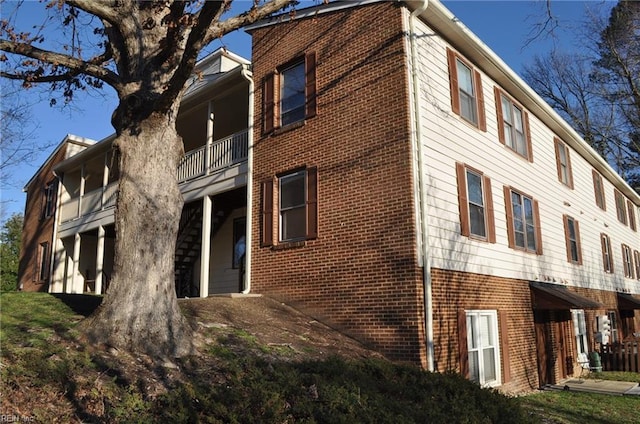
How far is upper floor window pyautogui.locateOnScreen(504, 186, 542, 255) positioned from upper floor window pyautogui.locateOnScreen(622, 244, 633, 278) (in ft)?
37.2

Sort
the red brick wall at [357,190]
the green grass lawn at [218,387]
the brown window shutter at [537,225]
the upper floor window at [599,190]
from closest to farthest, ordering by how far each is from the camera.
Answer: the green grass lawn at [218,387], the red brick wall at [357,190], the brown window shutter at [537,225], the upper floor window at [599,190]

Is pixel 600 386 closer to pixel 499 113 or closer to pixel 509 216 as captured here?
pixel 509 216

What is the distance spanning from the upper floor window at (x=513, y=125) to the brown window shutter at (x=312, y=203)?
519cm

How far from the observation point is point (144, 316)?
629cm

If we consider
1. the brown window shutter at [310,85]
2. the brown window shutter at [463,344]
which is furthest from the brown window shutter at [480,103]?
the brown window shutter at [463,344]

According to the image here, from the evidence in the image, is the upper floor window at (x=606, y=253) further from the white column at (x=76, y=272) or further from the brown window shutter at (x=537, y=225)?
the white column at (x=76, y=272)

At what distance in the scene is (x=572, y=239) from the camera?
16.8 metres

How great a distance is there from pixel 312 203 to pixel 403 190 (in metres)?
2.24

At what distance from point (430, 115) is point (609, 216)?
15554 mm

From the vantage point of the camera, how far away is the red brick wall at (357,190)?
364 inches

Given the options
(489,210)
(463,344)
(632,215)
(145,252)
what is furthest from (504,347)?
(632,215)

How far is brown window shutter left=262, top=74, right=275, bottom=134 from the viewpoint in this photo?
1243cm

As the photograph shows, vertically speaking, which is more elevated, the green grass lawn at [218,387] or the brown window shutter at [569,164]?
the brown window shutter at [569,164]

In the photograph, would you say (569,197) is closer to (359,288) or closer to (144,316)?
(359,288)
